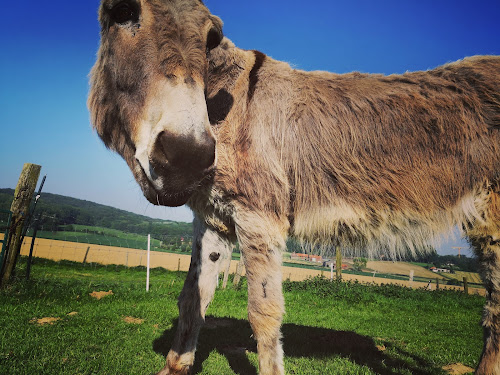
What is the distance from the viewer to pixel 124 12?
2.01m

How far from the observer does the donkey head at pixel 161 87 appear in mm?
1619

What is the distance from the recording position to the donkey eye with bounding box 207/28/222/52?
230 cm

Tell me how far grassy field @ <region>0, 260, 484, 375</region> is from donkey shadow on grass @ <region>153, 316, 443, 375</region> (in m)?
0.01

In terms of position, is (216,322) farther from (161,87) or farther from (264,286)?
(161,87)

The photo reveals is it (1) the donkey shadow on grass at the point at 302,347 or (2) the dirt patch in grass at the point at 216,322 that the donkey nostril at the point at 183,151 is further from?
(2) the dirt patch in grass at the point at 216,322

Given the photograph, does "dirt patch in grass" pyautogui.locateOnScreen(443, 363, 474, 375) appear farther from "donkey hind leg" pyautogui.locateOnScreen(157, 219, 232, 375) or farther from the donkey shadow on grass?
"donkey hind leg" pyautogui.locateOnScreen(157, 219, 232, 375)

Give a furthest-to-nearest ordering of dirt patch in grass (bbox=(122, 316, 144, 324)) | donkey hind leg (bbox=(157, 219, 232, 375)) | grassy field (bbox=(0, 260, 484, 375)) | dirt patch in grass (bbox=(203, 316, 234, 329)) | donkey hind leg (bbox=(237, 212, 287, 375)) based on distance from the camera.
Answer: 1. dirt patch in grass (bbox=(203, 316, 234, 329))
2. dirt patch in grass (bbox=(122, 316, 144, 324))
3. grassy field (bbox=(0, 260, 484, 375))
4. donkey hind leg (bbox=(157, 219, 232, 375))
5. donkey hind leg (bbox=(237, 212, 287, 375))

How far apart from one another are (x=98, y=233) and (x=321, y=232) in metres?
37.5

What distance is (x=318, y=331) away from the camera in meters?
5.39

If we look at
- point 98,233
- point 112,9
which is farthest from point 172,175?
point 98,233

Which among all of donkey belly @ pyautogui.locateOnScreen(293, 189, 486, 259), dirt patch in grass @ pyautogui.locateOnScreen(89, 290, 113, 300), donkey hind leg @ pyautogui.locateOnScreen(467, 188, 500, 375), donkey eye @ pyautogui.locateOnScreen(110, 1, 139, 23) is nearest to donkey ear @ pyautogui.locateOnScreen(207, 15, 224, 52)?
donkey eye @ pyautogui.locateOnScreen(110, 1, 139, 23)

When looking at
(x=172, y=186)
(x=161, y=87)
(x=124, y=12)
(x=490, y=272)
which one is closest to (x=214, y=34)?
(x=124, y=12)

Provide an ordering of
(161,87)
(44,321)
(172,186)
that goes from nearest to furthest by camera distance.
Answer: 1. (172,186)
2. (161,87)
3. (44,321)

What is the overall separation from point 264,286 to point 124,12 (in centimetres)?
218
